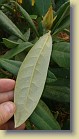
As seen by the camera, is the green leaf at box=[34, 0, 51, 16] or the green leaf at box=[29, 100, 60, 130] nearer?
the green leaf at box=[29, 100, 60, 130]

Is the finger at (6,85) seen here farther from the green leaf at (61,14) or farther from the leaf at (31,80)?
the green leaf at (61,14)

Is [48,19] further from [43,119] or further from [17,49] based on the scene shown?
[43,119]

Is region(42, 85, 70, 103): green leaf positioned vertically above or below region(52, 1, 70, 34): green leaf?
below

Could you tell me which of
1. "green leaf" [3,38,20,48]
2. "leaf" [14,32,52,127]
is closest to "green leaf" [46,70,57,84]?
"leaf" [14,32,52,127]

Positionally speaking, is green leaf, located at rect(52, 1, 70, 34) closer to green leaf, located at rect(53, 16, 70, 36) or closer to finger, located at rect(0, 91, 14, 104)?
green leaf, located at rect(53, 16, 70, 36)

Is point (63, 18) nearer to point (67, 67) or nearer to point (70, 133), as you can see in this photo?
point (67, 67)

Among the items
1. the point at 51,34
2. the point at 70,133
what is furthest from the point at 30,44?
the point at 70,133

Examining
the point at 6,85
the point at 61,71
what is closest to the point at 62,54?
the point at 61,71
